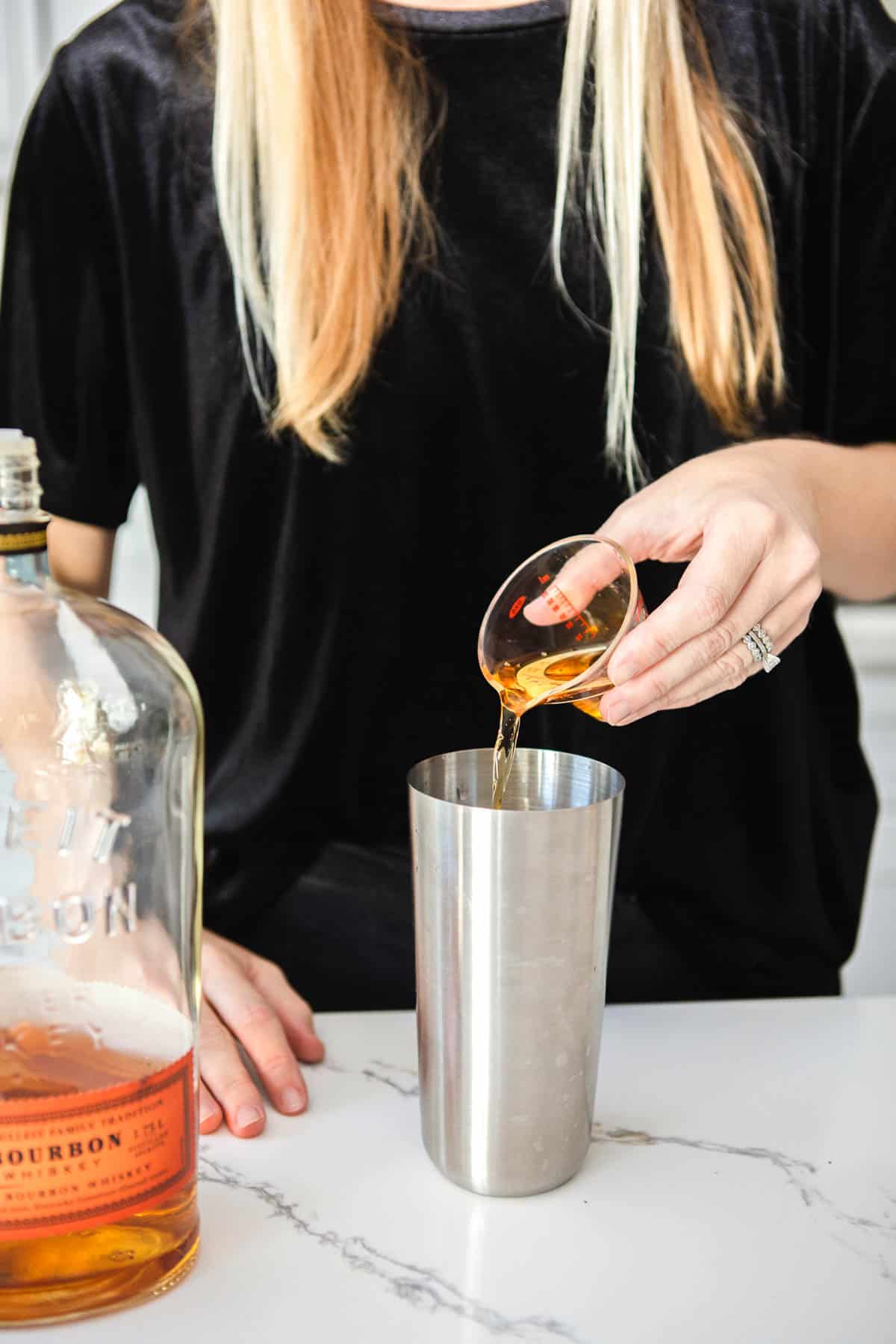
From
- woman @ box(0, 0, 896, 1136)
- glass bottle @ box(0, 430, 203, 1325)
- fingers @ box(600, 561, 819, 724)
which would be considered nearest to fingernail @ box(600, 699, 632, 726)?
fingers @ box(600, 561, 819, 724)

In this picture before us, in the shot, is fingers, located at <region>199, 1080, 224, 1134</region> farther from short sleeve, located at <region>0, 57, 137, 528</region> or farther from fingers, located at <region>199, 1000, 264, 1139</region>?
short sleeve, located at <region>0, 57, 137, 528</region>

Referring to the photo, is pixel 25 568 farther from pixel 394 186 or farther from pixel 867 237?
pixel 867 237

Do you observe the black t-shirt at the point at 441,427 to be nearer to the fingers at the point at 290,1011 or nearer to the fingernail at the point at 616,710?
the fingers at the point at 290,1011

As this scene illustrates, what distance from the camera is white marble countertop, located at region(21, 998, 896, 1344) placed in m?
0.56

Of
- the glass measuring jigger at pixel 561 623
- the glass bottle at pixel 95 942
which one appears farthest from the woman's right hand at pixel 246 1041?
the glass measuring jigger at pixel 561 623

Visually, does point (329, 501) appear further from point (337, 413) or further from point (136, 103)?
point (136, 103)

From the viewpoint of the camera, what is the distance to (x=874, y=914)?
2.47 metres

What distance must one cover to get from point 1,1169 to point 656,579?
28.8 inches

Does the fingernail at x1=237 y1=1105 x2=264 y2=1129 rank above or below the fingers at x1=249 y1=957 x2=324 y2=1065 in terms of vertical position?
above

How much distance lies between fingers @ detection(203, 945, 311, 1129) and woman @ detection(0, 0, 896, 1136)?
30 cm

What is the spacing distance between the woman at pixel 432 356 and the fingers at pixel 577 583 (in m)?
0.29

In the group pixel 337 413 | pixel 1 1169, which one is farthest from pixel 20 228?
pixel 1 1169

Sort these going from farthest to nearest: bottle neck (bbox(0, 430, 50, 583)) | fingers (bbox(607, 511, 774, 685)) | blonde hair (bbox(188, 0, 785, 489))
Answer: blonde hair (bbox(188, 0, 785, 489)), fingers (bbox(607, 511, 774, 685)), bottle neck (bbox(0, 430, 50, 583))

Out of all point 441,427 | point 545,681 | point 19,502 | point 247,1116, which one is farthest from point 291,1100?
point 441,427
